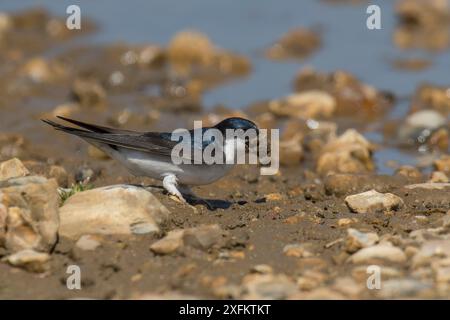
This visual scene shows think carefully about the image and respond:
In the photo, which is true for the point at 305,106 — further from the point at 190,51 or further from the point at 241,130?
the point at 241,130

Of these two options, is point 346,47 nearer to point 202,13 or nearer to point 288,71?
point 288,71

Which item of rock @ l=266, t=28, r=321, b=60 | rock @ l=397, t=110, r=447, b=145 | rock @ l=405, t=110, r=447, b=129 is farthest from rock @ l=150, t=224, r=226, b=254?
rock @ l=266, t=28, r=321, b=60

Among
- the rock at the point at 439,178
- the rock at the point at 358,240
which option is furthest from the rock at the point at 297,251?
the rock at the point at 439,178

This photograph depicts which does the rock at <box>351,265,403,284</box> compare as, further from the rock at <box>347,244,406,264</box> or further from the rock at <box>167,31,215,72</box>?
the rock at <box>167,31,215,72</box>

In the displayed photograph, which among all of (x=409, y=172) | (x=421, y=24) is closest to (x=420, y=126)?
(x=409, y=172)

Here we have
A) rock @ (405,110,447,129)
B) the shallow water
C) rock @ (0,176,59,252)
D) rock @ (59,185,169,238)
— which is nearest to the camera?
rock @ (0,176,59,252)
